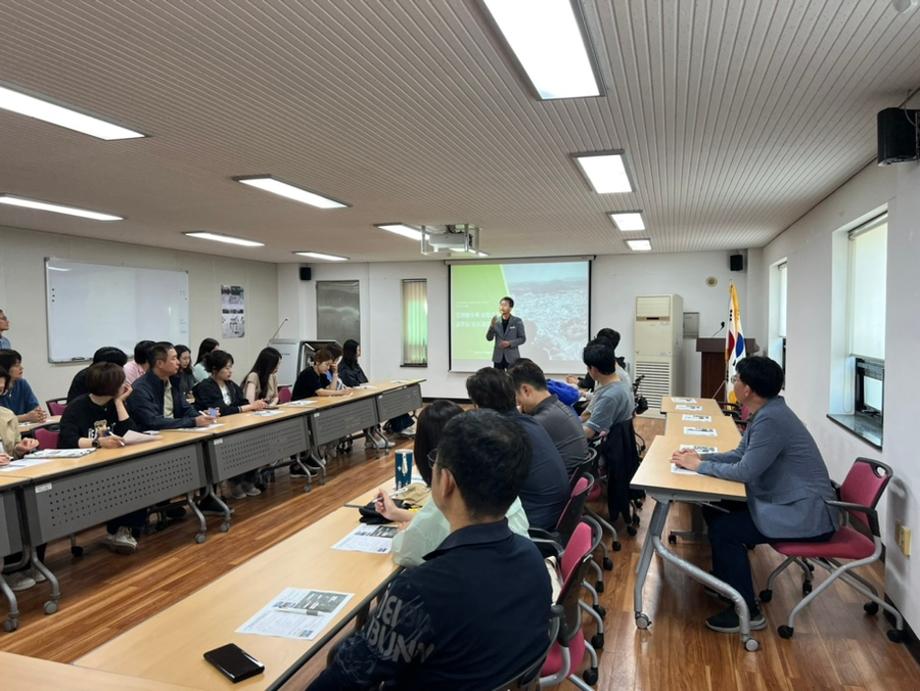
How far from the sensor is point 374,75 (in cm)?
270

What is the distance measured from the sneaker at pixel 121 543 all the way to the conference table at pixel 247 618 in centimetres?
267

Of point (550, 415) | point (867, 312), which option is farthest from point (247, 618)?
point (867, 312)

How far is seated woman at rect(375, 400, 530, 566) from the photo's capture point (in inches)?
75.3

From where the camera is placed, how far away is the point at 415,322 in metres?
11.6

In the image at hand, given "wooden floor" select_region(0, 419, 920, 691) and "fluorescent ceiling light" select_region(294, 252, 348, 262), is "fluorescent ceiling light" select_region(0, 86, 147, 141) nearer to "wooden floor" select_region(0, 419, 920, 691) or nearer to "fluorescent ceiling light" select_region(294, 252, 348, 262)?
"wooden floor" select_region(0, 419, 920, 691)

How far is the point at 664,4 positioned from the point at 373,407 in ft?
18.9

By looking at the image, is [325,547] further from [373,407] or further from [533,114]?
[373,407]

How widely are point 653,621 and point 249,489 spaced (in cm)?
396

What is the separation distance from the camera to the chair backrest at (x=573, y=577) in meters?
1.84

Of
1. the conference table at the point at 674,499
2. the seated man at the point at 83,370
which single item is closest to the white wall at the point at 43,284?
the seated man at the point at 83,370

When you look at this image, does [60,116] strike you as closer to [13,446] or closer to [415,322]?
[13,446]

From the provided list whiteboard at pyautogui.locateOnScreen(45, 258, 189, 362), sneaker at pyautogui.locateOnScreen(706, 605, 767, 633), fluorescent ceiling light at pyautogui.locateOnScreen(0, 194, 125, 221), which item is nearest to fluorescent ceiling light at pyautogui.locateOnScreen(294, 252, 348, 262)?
whiteboard at pyautogui.locateOnScreen(45, 258, 189, 362)

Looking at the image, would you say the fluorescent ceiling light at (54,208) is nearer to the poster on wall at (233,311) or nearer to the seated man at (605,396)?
the poster on wall at (233,311)

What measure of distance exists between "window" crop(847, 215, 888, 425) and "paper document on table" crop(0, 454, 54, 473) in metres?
5.63
